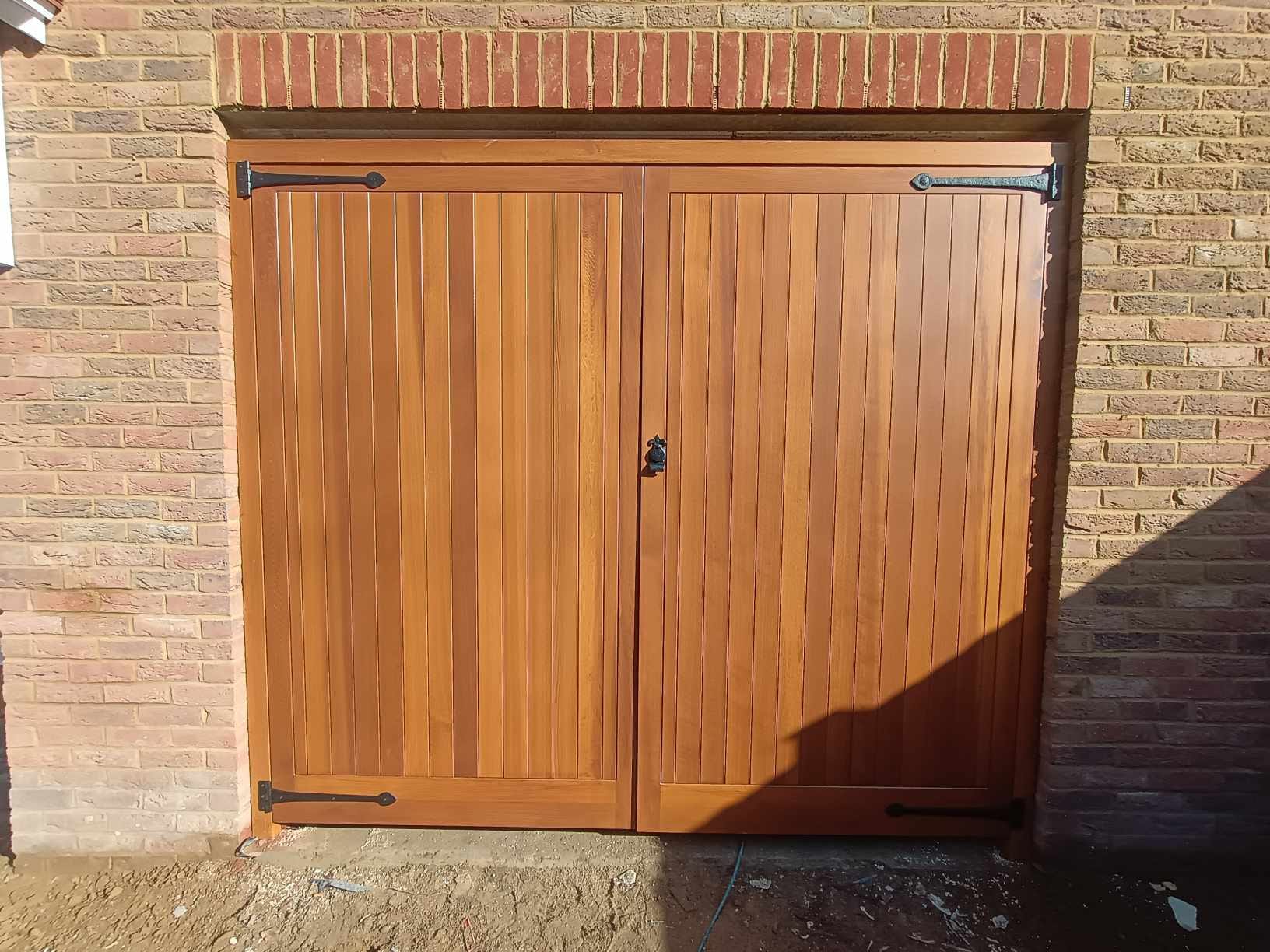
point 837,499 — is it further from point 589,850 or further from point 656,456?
point 589,850

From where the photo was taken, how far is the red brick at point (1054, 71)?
210cm

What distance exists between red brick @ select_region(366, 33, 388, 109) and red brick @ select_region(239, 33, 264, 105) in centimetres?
38

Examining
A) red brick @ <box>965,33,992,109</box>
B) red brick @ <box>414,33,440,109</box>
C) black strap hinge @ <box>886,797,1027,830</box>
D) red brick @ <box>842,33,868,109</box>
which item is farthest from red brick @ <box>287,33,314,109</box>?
black strap hinge @ <box>886,797,1027,830</box>

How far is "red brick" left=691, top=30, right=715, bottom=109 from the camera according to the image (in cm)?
212

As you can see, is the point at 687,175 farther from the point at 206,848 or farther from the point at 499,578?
the point at 206,848

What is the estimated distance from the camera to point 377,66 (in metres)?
2.14

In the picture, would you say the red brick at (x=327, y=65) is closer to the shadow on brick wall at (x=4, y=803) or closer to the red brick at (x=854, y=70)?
the red brick at (x=854, y=70)

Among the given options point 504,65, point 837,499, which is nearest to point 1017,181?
point 837,499

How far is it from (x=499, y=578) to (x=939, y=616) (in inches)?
68.6

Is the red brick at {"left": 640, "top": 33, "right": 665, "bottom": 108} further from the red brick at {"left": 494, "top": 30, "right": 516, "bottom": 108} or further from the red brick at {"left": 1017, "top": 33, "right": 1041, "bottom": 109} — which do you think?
the red brick at {"left": 1017, "top": 33, "right": 1041, "bottom": 109}

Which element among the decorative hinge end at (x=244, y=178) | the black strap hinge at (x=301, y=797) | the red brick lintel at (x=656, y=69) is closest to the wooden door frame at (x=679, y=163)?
the decorative hinge end at (x=244, y=178)

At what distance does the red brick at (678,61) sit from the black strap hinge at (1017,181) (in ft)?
3.03

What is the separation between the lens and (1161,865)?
7.63 ft

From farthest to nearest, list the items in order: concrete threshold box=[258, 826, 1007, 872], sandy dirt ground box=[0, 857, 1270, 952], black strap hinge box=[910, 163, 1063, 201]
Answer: concrete threshold box=[258, 826, 1007, 872]
black strap hinge box=[910, 163, 1063, 201]
sandy dirt ground box=[0, 857, 1270, 952]
